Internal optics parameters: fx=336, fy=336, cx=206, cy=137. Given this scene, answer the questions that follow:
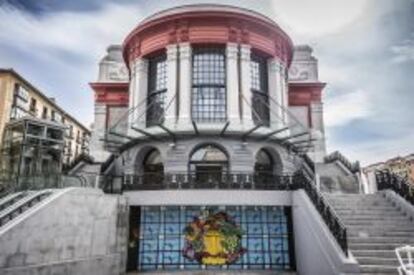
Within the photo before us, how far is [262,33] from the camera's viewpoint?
21.4m

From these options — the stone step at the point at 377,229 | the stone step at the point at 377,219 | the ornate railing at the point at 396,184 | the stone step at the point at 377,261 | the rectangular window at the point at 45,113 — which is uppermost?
the rectangular window at the point at 45,113

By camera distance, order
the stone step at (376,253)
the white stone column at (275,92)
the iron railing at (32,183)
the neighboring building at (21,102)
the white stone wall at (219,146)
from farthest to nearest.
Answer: the neighboring building at (21,102) < the white stone column at (275,92) < the white stone wall at (219,146) < the iron railing at (32,183) < the stone step at (376,253)

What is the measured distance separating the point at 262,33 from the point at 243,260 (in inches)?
548

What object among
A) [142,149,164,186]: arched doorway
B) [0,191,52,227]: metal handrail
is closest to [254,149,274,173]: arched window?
[142,149,164,186]: arched doorway

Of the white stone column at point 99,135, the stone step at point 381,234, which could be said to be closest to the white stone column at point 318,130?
the stone step at point 381,234

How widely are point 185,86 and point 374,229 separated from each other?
40.5 feet

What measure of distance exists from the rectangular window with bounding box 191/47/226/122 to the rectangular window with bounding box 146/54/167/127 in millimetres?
2099

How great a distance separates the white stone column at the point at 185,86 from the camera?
757 inches

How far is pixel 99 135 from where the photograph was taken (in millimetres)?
28328

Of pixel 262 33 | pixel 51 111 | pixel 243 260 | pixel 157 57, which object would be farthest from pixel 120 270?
pixel 51 111

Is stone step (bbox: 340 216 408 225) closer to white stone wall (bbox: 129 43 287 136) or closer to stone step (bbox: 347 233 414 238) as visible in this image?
stone step (bbox: 347 233 414 238)

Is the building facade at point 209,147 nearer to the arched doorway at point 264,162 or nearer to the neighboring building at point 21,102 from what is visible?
the arched doorway at point 264,162

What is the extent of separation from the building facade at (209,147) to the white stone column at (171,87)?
0.06m

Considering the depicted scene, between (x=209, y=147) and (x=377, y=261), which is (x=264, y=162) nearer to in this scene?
(x=209, y=147)
